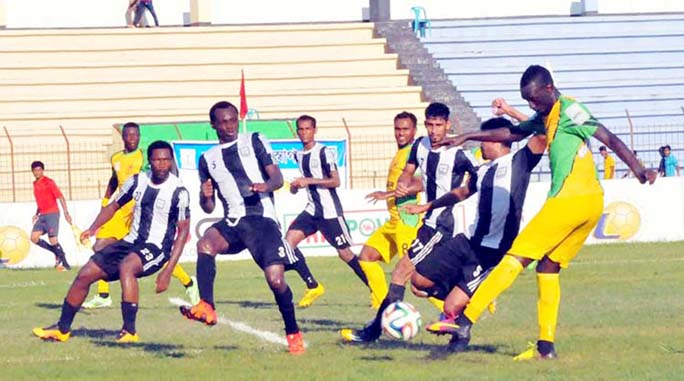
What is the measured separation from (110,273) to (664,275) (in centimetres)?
856

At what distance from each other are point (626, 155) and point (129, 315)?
487 cm

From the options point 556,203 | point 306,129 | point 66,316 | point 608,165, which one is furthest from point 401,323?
point 608,165

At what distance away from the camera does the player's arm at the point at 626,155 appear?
984cm

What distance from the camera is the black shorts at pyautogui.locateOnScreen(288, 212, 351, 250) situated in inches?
620

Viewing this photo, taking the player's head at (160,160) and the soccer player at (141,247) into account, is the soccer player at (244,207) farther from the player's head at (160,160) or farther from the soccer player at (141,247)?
the player's head at (160,160)

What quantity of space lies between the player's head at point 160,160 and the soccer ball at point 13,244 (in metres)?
13.0

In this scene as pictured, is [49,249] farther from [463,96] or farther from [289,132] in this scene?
[463,96]

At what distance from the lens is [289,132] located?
29.7 m

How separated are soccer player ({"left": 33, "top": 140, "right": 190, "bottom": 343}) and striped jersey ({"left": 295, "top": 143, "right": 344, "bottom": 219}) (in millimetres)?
3363

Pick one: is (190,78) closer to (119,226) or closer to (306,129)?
(119,226)

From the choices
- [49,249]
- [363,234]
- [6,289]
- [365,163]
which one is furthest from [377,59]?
[6,289]

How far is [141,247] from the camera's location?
1248 cm

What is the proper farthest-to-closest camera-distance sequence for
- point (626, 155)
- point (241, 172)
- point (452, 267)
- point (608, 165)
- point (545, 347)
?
point (608, 165)
point (241, 172)
point (452, 267)
point (545, 347)
point (626, 155)

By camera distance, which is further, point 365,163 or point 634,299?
point 365,163
